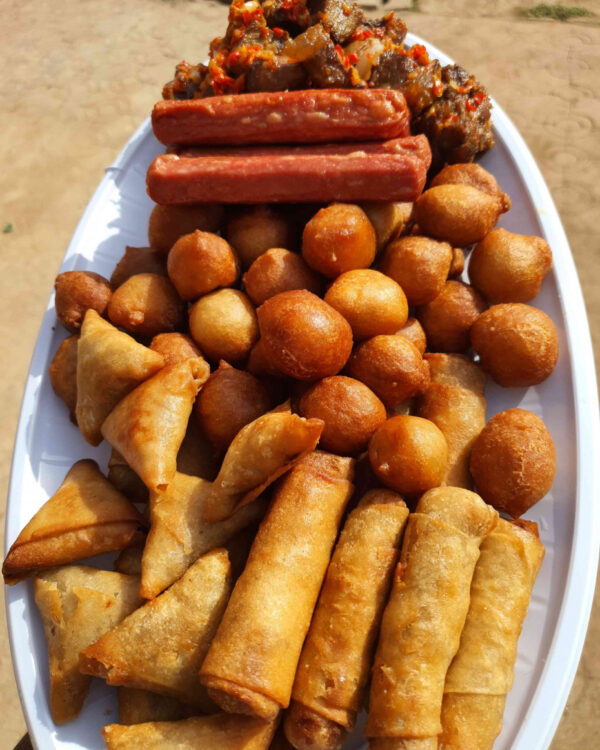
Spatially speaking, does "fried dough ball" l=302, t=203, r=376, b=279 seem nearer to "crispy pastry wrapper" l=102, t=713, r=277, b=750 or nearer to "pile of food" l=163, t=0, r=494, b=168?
"pile of food" l=163, t=0, r=494, b=168

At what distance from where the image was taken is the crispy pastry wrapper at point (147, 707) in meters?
1.50

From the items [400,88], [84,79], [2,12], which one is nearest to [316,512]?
[400,88]

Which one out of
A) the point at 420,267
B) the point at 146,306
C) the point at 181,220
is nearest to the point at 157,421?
the point at 146,306

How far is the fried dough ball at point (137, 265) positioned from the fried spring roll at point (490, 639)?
1.44 metres

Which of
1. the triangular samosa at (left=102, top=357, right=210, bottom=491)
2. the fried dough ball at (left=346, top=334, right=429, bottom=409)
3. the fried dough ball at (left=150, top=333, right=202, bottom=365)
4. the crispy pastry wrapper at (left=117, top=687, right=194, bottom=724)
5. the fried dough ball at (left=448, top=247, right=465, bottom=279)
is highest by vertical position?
the fried dough ball at (left=448, top=247, right=465, bottom=279)

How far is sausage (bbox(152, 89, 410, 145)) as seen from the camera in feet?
6.63

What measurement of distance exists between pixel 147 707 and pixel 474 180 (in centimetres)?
197

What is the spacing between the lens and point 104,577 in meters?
1.64

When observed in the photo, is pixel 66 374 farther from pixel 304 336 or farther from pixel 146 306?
pixel 304 336

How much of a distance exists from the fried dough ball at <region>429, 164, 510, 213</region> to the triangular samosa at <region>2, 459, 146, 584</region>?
1587mm

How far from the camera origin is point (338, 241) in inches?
71.2

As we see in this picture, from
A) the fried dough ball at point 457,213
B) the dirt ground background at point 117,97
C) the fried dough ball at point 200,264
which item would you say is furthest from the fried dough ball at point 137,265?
the dirt ground background at point 117,97

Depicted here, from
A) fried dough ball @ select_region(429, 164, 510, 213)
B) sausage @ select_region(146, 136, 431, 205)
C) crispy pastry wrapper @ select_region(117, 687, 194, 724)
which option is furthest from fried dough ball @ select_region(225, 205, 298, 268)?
crispy pastry wrapper @ select_region(117, 687, 194, 724)

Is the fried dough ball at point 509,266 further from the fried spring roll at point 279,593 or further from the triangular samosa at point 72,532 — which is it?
the triangular samosa at point 72,532
